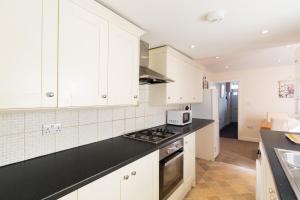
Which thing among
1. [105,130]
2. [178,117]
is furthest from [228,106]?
[105,130]

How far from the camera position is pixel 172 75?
2529 mm

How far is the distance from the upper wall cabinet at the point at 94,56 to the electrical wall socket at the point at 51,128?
36 cm

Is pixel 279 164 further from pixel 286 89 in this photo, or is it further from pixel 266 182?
pixel 286 89

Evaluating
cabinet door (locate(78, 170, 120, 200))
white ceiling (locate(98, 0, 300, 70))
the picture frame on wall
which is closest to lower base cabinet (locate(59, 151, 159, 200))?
cabinet door (locate(78, 170, 120, 200))

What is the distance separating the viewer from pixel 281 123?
3256mm

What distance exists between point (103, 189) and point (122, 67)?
3.45 feet

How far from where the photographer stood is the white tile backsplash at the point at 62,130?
3.80ft

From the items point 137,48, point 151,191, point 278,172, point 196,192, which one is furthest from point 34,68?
point 196,192

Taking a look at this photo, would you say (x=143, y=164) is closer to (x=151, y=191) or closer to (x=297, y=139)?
(x=151, y=191)

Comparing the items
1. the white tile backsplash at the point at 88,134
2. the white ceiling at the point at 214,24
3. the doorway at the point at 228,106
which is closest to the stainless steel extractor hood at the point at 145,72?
the white ceiling at the point at 214,24

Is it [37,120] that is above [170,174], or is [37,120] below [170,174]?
above

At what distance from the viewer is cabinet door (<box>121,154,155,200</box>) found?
4.33ft

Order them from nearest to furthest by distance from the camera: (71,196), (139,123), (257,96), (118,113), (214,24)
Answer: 1. (71,196)
2. (214,24)
3. (118,113)
4. (139,123)
5. (257,96)


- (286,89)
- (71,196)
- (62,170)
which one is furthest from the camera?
(286,89)
